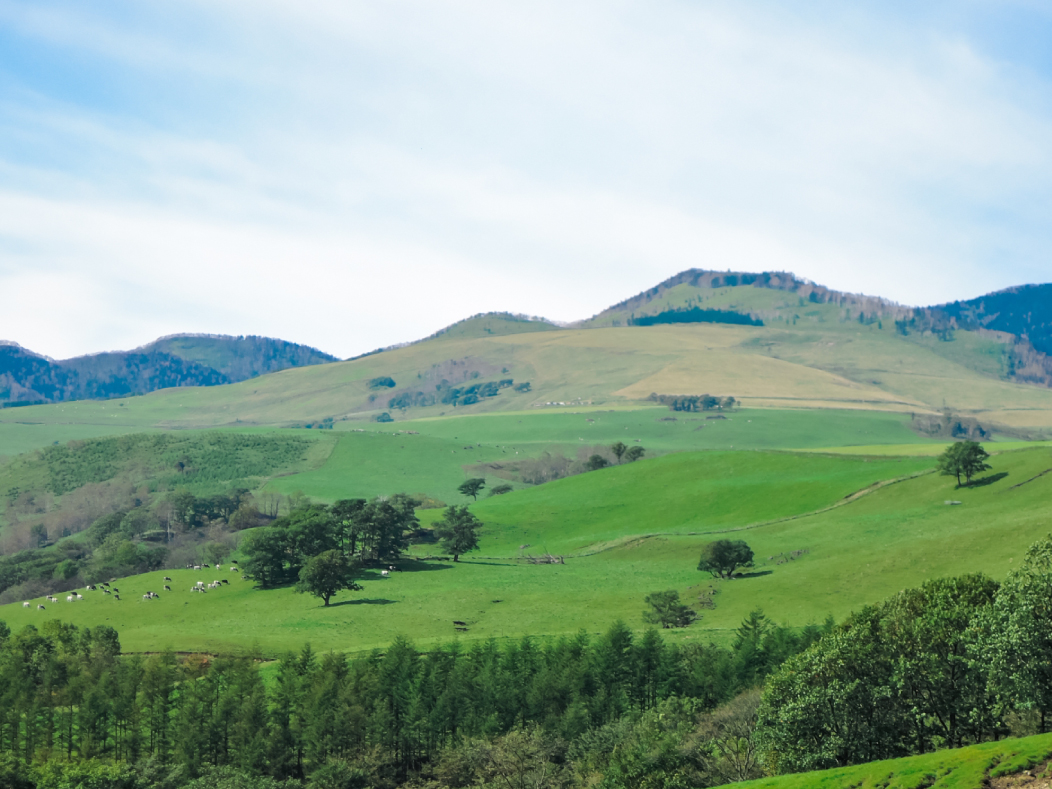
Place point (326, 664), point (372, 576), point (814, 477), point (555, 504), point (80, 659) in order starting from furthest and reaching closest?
point (555, 504), point (814, 477), point (372, 576), point (80, 659), point (326, 664)

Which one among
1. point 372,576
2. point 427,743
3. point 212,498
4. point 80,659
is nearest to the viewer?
point 427,743

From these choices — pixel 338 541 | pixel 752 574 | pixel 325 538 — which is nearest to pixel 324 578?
pixel 325 538

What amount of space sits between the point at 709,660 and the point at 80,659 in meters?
48.9

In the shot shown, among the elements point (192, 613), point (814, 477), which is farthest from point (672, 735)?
point (814, 477)

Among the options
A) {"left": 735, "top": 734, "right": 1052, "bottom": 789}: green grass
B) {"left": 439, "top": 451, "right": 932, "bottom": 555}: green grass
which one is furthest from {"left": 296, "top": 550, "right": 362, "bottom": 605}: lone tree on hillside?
{"left": 735, "top": 734, "right": 1052, "bottom": 789}: green grass

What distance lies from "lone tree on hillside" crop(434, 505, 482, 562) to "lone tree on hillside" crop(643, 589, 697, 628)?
145ft

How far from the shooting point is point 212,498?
614ft

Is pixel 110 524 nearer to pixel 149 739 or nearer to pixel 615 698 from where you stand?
pixel 149 739

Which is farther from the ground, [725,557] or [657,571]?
[725,557]

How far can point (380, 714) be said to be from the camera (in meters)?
58.6

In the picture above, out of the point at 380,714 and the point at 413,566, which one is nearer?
the point at 380,714

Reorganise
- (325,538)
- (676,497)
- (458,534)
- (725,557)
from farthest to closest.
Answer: (676,497), (458,534), (325,538), (725,557)

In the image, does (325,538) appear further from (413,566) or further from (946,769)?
(946,769)

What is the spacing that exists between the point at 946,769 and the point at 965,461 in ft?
329
